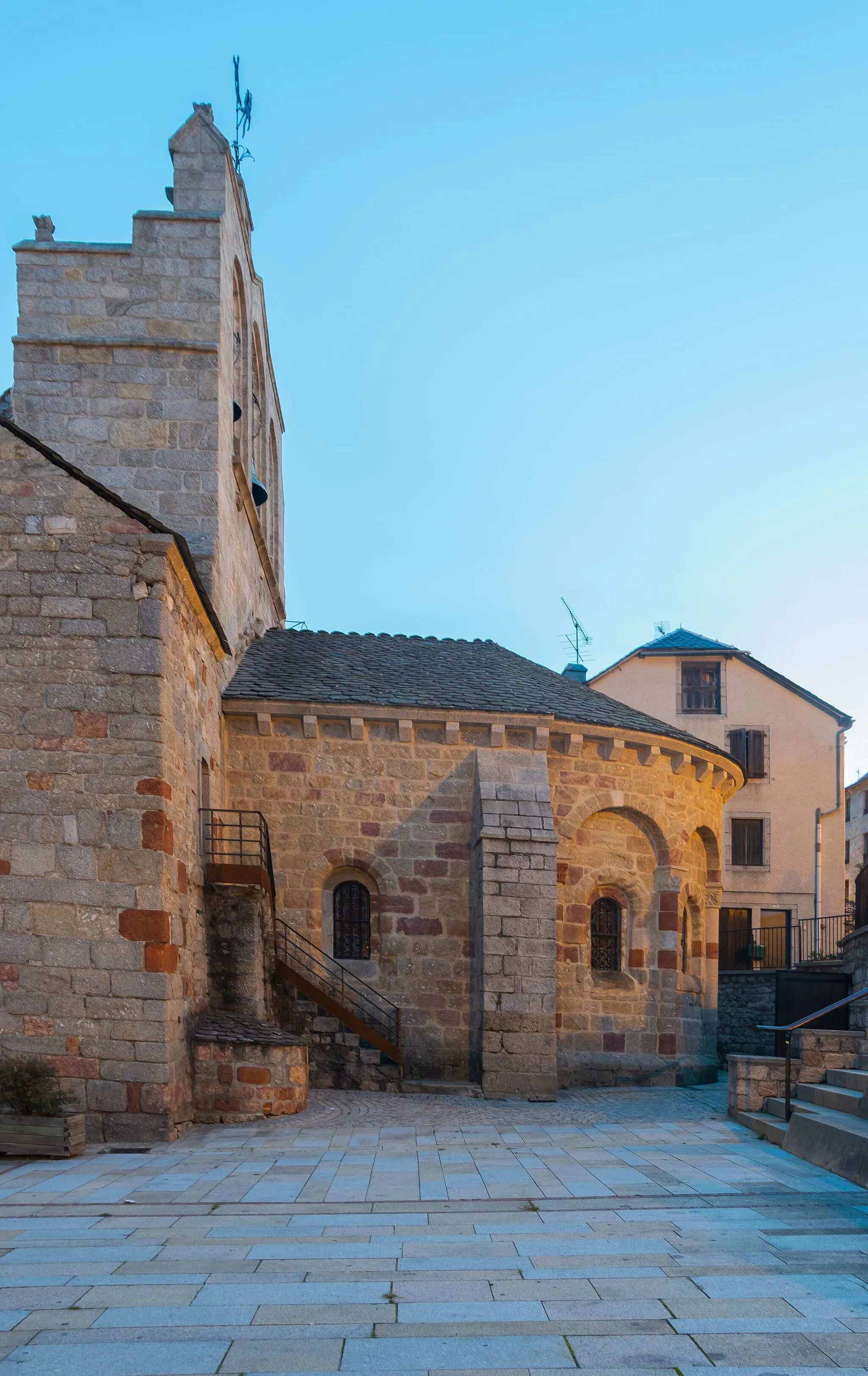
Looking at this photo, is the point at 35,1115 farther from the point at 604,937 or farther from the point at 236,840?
the point at 604,937

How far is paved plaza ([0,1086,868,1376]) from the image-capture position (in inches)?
179

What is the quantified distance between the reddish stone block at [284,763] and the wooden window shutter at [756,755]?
55.3ft

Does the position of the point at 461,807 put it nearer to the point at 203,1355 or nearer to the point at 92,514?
the point at 92,514

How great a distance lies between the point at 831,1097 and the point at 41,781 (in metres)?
7.61

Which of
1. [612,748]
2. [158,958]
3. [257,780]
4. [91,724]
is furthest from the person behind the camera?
[612,748]

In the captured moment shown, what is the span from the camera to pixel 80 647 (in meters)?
9.97

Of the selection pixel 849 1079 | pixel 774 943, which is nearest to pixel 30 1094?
pixel 849 1079

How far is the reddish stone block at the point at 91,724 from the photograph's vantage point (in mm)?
9883

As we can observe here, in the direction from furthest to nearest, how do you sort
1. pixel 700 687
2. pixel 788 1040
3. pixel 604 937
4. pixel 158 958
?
pixel 700 687 < pixel 604 937 < pixel 788 1040 < pixel 158 958

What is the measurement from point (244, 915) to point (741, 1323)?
8426 millimetres

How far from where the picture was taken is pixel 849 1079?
9.96 metres

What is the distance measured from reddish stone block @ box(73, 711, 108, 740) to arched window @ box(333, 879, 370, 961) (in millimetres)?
6195

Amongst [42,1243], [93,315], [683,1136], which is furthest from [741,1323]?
[93,315]

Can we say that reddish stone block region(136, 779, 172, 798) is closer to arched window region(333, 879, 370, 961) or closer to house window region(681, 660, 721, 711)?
arched window region(333, 879, 370, 961)
